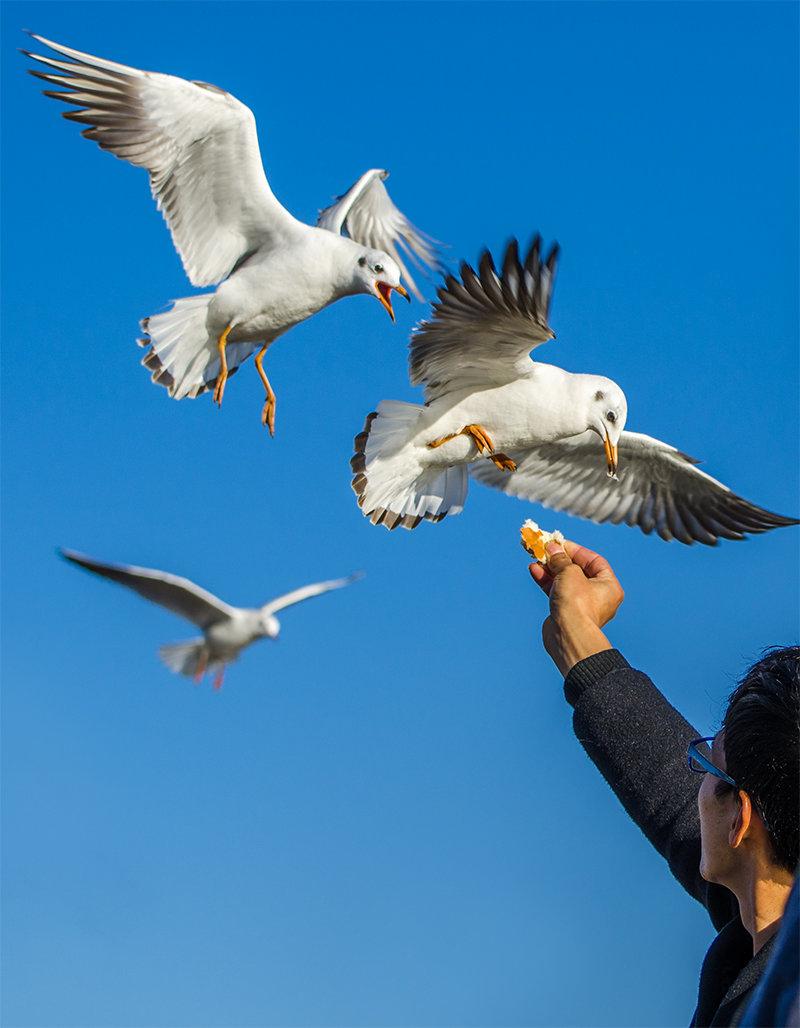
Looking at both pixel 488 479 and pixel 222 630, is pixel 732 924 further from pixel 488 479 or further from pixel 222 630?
pixel 488 479

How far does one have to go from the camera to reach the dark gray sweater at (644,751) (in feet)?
8.81

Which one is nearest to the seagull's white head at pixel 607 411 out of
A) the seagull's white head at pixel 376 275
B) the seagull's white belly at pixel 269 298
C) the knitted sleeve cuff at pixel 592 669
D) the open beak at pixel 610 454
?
the open beak at pixel 610 454

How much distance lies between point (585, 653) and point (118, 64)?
8.98ft

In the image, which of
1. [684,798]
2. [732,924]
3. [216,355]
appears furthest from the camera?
[216,355]

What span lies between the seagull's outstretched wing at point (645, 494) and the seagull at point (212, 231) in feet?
4.07

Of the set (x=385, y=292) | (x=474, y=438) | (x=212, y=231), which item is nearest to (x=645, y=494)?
(x=474, y=438)

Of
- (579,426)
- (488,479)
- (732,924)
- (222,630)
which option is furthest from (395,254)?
(222,630)

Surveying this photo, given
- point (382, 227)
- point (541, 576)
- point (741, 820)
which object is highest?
point (382, 227)

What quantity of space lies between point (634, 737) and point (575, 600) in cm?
33

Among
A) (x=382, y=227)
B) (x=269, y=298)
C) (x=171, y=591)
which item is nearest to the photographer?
(x=171, y=591)

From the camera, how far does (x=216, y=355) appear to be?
4348 mm

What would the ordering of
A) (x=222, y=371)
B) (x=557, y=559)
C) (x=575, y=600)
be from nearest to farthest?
(x=575, y=600) < (x=557, y=559) < (x=222, y=371)

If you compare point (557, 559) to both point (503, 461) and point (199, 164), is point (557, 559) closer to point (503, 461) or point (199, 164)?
point (503, 461)

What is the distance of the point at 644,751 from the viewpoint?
275 centimetres
